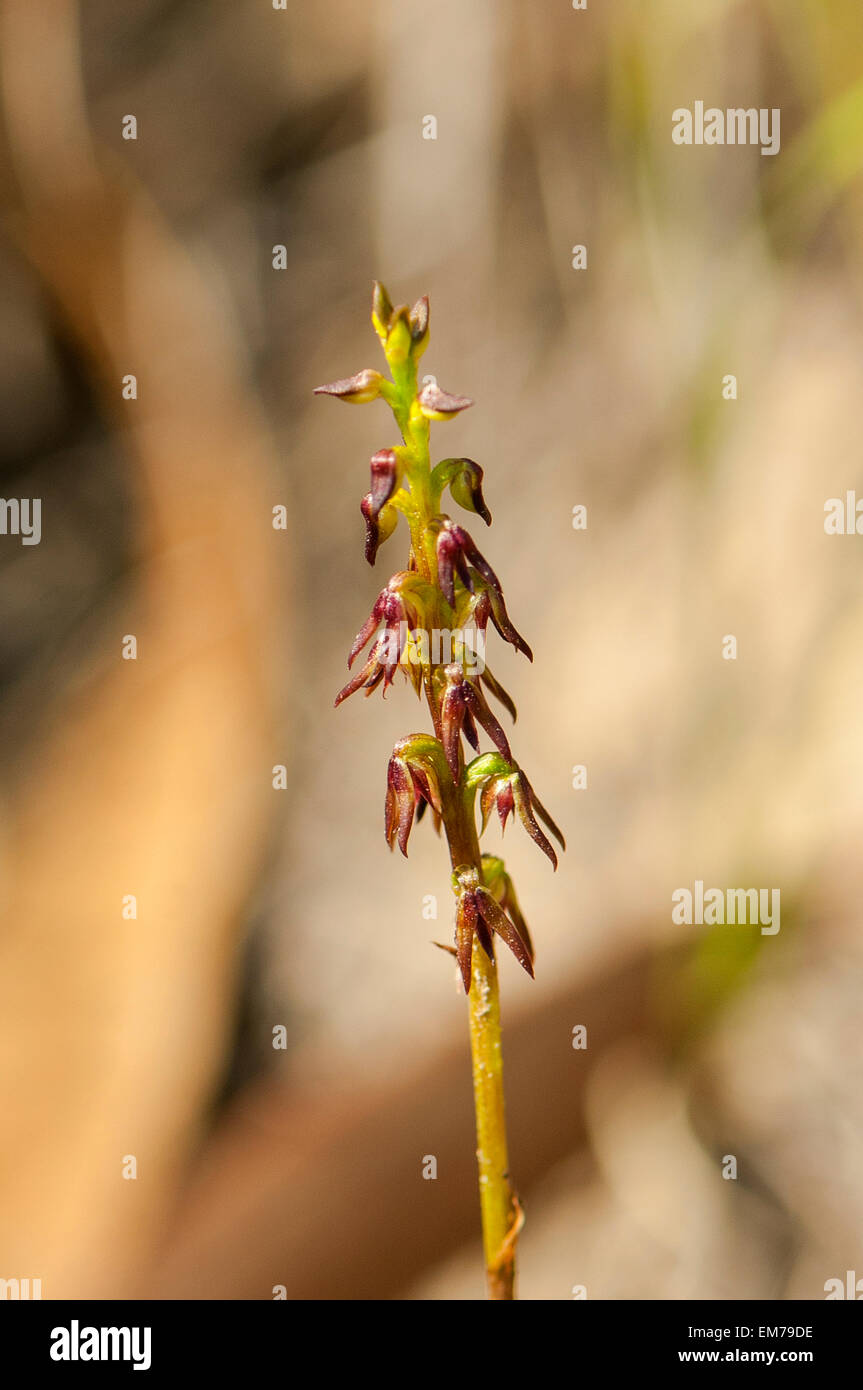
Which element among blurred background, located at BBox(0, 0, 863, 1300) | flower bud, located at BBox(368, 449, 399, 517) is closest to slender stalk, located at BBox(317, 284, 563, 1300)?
flower bud, located at BBox(368, 449, 399, 517)

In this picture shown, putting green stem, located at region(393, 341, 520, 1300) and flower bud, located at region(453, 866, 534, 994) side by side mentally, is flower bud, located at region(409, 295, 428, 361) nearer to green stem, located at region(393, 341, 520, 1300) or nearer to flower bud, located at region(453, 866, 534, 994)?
green stem, located at region(393, 341, 520, 1300)

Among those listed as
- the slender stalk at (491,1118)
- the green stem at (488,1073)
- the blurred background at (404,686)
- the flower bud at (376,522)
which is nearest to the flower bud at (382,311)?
the flower bud at (376,522)

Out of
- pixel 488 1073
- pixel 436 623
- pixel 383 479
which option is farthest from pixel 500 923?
pixel 383 479

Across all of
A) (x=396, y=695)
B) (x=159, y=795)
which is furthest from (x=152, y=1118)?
(x=396, y=695)

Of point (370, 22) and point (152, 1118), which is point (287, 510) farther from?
point (152, 1118)

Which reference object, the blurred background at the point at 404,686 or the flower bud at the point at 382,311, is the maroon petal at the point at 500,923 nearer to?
the flower bud at the point at 382,311
